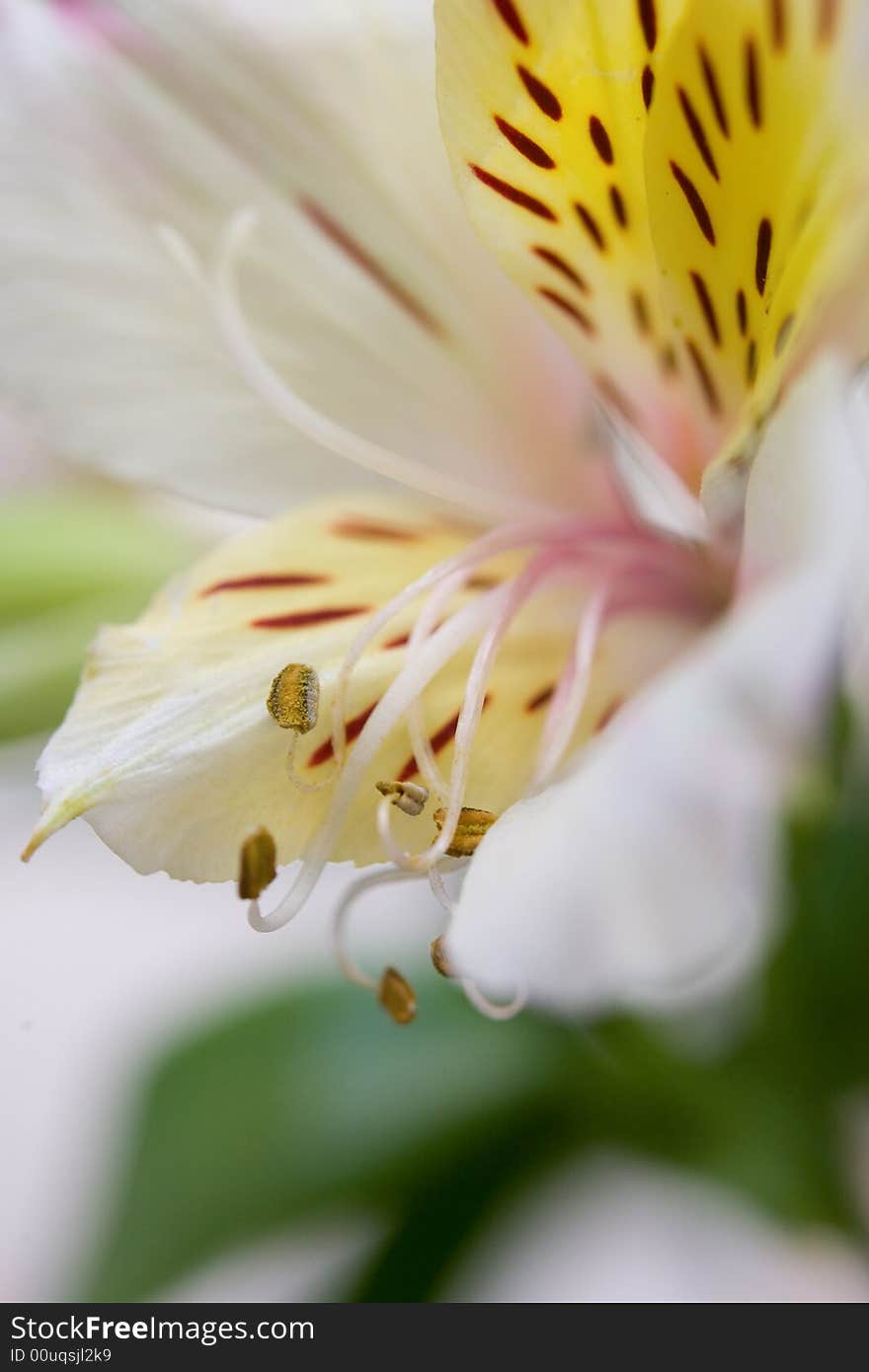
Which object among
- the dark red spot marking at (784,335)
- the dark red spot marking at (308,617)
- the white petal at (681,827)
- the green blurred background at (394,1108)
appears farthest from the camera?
the green blurred background at (394,1108)

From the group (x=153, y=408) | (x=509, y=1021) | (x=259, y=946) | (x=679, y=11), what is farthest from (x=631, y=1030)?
(x=679, y=11)

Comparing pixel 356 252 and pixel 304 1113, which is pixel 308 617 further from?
pixel 304 1113

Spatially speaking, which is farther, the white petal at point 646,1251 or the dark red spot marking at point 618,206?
the white petal at point 646,1251

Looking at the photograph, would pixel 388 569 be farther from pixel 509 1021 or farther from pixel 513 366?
pixel 509 1021

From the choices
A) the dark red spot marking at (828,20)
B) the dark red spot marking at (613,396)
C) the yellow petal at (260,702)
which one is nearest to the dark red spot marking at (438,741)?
the yellow petal at (260,702)

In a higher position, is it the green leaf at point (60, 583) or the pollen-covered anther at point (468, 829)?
the green leaf at point (60, 583)

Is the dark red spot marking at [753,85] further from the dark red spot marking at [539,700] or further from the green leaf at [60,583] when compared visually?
the green leaf at [60,583]

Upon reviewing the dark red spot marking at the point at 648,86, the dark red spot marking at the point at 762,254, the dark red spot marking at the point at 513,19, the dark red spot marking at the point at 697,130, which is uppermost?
the dark red spot marking at the point at 513,19

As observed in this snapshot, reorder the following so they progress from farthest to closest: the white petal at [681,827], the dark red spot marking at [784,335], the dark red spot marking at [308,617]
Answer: the dark red spot marking at [308,617] → the dark red spot marking at [784,335] → the white petal at [681,827]

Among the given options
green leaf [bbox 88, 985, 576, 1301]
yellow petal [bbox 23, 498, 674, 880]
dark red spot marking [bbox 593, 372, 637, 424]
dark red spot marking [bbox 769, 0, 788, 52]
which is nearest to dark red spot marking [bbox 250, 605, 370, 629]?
yellow petal [bbox 23, 498, 674, 880]
